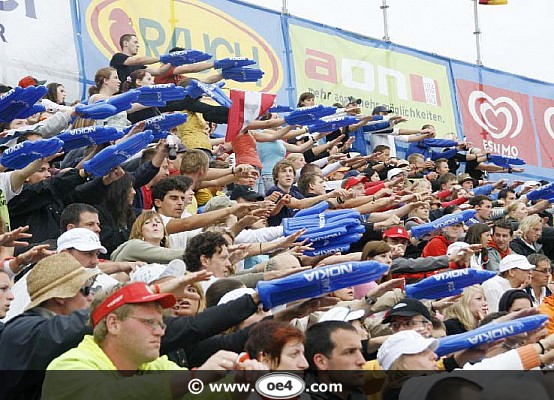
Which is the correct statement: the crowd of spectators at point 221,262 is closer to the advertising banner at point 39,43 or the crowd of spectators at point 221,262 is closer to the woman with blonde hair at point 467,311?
the woman with blonde hair at point 467,311

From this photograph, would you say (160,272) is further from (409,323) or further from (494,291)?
(494,291)

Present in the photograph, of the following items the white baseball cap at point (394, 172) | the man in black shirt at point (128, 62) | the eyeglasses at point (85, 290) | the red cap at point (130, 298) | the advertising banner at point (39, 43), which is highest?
the advertising banner at point (39, 43)

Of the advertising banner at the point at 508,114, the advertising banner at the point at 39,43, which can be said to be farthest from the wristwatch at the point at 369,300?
the advertising banner at the point at 508,114

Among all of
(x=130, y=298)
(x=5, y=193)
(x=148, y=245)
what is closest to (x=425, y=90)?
(x=5, y=193)

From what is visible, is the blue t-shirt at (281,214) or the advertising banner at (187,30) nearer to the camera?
the blue t-shirt at (281,214)

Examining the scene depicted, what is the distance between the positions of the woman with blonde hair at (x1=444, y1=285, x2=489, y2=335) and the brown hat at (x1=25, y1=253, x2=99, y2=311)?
363cm

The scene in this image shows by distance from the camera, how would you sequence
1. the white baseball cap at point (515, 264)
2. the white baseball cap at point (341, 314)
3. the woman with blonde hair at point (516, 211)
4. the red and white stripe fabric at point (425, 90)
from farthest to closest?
the red and white stripe fabric at point (425, 90) → the woman with blonde hair at point (516, 211) → the white baseball cap at point (515, 264) → the white baseball cap at point (341, 314)

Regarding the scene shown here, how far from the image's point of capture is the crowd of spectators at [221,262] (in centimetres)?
475

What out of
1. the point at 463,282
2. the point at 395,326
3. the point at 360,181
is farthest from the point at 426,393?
the point at 360,181

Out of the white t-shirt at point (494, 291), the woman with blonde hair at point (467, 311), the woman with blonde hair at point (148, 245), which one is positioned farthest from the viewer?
the white t-shirt at point (494, 291)

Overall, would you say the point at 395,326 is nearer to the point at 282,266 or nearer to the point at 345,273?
the point at 282,266

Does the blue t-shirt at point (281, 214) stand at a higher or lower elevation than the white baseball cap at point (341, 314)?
higher

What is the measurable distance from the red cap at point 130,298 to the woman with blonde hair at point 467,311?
4.01m

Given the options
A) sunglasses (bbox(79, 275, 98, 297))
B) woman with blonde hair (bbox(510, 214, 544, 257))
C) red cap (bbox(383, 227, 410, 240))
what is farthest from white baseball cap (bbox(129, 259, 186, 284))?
woman with blonde hair (bbox(510, 214, 544, 257))
